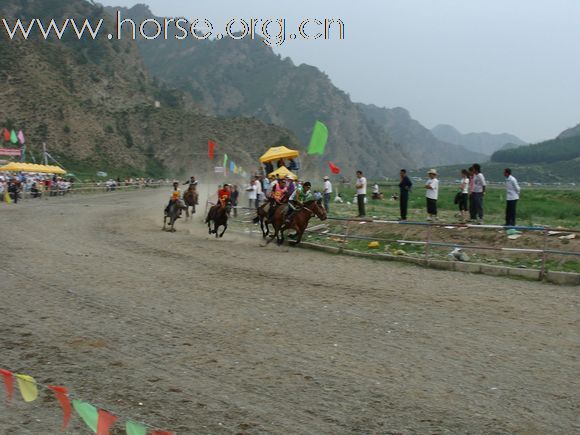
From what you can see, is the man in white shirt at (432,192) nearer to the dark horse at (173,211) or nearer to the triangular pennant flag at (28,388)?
the dark horse at (173,211)

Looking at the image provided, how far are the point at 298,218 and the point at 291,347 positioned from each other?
36.2 ft

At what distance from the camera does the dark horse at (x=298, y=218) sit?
18500 mm

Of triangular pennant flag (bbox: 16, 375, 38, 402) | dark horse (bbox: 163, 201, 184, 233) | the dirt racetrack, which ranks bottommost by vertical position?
the dirt racetrack

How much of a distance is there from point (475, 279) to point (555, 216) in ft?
50.4

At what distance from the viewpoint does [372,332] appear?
8.91 meters

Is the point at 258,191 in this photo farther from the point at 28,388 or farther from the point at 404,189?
the point at 28,388

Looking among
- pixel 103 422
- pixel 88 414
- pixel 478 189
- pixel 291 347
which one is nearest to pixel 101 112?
pixel 478 189

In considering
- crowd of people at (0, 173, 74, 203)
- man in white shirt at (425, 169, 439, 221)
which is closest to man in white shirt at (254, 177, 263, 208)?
man in white shirt at (425, 169, 439, 221)

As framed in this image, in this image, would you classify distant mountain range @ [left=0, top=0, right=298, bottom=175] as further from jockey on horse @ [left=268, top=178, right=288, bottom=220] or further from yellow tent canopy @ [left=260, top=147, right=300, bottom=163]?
jockey on horse @ [left=268, top=178, right=288, bottom=220]

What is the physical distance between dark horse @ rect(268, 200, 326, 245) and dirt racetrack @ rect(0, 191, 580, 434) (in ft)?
13.3

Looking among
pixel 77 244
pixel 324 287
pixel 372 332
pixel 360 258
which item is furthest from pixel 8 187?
pixel 372 332

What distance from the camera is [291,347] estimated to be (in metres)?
8.10

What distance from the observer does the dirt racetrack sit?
235 inches

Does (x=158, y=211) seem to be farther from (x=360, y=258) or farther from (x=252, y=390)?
(x=252, y=390)
